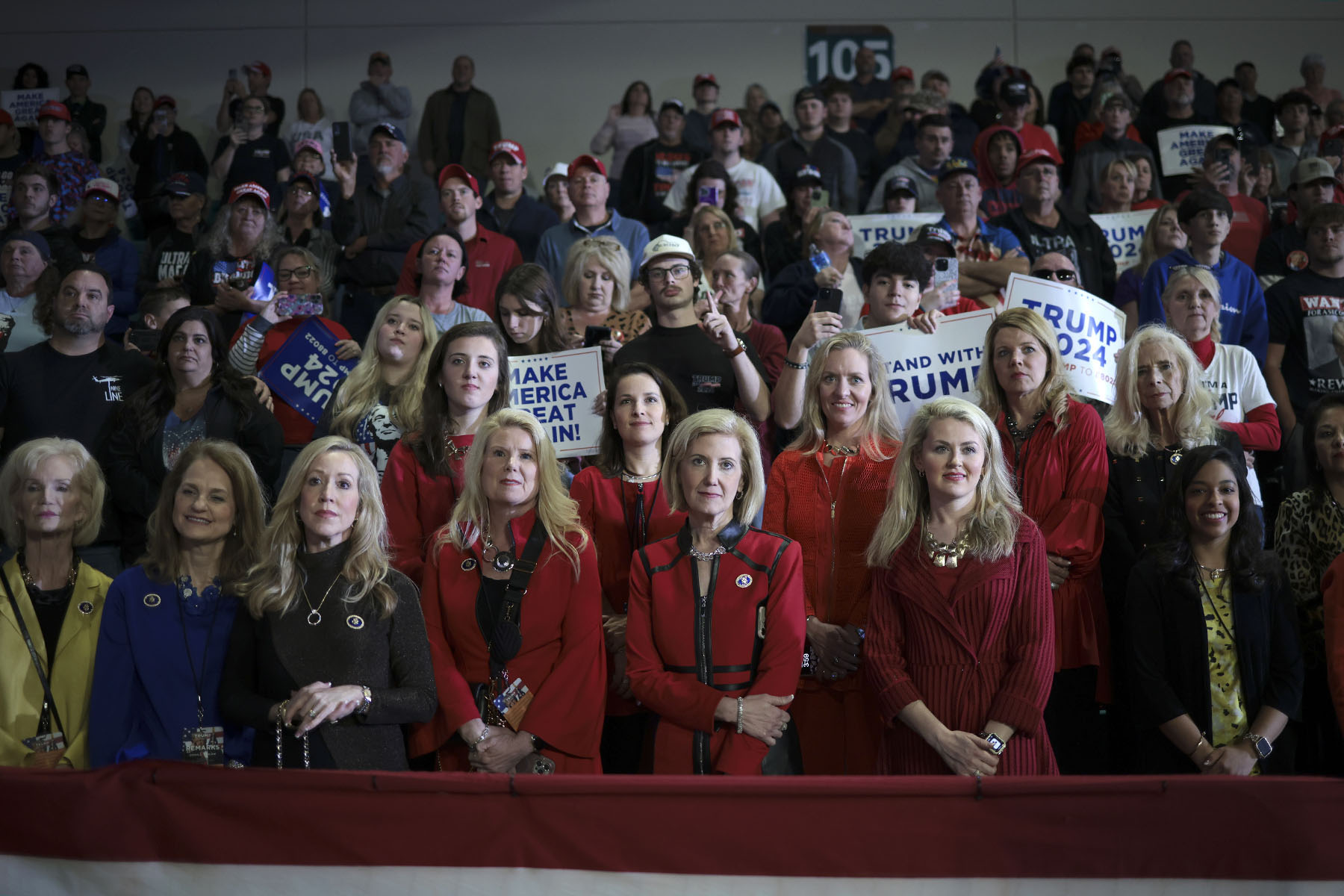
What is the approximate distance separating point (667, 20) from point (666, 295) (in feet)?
33.4

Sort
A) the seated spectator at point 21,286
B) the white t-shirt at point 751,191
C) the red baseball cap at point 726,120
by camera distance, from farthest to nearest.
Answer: the red baseball cap at point 726,120, the white t-shirt at point 751,191, the seated spectator at point 21,286

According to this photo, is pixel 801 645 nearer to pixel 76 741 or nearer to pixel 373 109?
pixel 76 741

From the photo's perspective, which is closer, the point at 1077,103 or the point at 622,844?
the point at 622,844

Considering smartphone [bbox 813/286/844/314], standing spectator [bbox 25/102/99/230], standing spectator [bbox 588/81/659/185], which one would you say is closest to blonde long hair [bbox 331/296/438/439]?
smartphone [bbox 813/286/844/314]

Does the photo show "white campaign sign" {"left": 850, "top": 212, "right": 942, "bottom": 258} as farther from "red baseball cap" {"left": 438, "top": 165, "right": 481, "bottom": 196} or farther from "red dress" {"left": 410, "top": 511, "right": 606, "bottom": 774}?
"red dress" {"left": 410, "top": 511, "right": 606, "bottom": 774}

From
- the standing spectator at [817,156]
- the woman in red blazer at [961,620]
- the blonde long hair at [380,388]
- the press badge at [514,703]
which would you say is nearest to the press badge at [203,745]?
the press badge at [514,703]

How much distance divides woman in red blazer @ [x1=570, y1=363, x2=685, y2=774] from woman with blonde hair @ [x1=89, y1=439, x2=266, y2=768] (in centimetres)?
112

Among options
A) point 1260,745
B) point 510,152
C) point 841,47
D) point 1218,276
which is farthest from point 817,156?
point 1260,745

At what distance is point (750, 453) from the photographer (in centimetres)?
399

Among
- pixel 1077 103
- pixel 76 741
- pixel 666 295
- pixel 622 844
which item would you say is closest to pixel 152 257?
pixel 666 295

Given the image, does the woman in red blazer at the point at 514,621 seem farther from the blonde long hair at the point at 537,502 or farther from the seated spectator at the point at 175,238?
the seated spectator at the point at 175,238

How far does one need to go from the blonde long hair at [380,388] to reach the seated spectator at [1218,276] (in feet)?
13.0

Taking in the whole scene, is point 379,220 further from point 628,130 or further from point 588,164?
point 628,130

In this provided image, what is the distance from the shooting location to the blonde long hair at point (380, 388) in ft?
16.3
